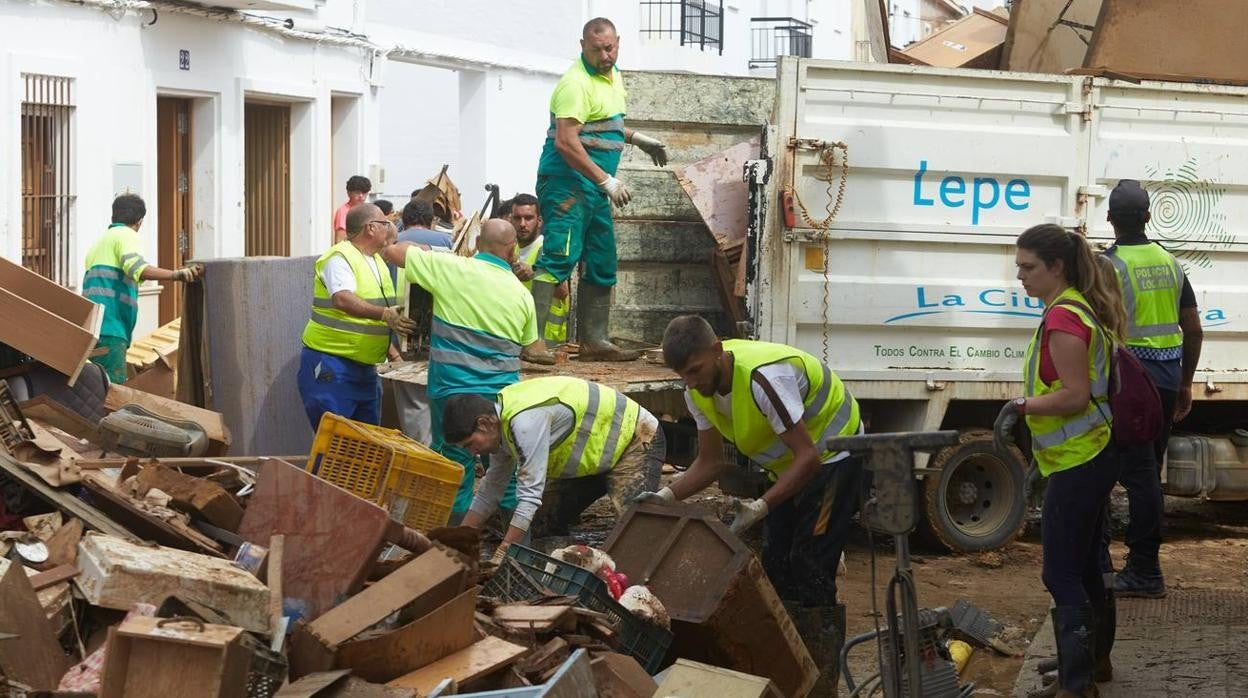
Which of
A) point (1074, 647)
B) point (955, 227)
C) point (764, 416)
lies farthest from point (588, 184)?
point (1074, 647)

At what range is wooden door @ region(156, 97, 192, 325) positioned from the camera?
46.8 feet

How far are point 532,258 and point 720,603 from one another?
3828 millimetres

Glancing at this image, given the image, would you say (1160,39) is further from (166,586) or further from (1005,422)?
(166,586)

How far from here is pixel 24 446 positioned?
589 centimetres

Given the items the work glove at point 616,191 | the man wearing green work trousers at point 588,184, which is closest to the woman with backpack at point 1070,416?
the work glove at point 616,191

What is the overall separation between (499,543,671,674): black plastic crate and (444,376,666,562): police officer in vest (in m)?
0.53

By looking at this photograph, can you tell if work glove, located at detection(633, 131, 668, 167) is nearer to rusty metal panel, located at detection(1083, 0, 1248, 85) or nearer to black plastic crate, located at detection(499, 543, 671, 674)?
rusty metal panel, located at detection(1083, 0, 1248, 85)

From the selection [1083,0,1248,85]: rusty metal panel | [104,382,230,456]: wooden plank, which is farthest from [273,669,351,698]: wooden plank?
[1083,0,1248,85]: rusty metal panel

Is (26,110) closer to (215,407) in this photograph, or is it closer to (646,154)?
(215,407)

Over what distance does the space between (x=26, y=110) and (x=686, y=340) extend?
27.2 feet

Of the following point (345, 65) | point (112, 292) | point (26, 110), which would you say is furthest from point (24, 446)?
point (345, 65)

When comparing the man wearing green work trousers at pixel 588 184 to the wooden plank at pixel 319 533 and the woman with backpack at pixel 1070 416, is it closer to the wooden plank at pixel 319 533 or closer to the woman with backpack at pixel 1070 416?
the wooden plank at pixel 319 533

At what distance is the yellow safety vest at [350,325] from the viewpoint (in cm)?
764

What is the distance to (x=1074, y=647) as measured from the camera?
17.4 feet
